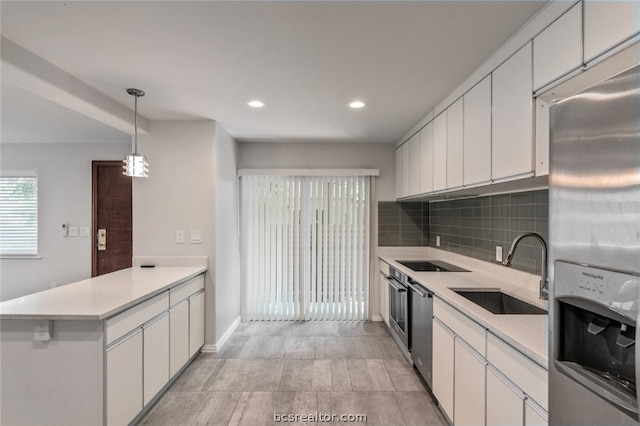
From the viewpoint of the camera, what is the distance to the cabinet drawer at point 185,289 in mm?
2617

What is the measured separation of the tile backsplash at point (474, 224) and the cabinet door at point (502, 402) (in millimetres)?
976

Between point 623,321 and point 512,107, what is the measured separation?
1.27 metres

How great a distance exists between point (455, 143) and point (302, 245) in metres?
2.45

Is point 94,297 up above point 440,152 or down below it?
below

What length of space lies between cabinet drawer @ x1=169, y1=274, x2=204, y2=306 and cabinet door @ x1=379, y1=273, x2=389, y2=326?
2186 mm

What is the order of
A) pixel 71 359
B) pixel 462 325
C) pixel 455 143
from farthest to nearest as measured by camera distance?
pixel 455 143, pixel 462 325, pixel 71 359

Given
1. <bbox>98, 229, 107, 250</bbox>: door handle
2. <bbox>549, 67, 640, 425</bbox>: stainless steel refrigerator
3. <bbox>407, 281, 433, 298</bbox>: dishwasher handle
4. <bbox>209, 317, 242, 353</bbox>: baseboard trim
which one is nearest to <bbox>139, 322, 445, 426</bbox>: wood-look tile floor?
<bbox>209, 317, 242, 353</bbox>: baseboard trim

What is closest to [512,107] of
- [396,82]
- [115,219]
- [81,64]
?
[396,82]

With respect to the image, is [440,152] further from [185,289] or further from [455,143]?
[185,289]

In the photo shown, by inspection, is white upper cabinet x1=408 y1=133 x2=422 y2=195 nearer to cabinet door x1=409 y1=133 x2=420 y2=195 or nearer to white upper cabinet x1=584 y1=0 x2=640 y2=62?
cabinet door x1=409 y1=133 x2=420 y2=195

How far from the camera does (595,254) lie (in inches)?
33.7

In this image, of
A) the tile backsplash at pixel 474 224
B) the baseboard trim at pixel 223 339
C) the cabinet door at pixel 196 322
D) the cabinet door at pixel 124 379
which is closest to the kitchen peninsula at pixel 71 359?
the cabinet door at pixel 124 379

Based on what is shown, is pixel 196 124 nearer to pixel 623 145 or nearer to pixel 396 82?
pixel 396 82

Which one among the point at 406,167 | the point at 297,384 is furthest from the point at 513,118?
the point at 297,384
